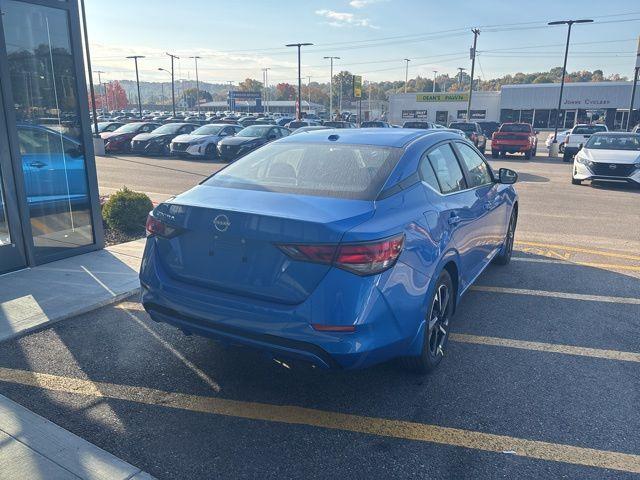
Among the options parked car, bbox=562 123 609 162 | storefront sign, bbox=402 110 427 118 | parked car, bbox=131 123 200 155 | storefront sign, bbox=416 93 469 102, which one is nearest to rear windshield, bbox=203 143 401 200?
parked car, bbox=131 123 200 155

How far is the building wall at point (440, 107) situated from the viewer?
59625 mm

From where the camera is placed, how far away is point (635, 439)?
2.96m

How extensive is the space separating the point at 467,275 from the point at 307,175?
5.74 feet

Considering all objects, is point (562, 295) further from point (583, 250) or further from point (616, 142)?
point (616, 142)

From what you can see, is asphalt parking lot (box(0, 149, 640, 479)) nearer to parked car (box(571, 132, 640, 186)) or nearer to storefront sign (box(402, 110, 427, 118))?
parked car (box(571, 132, 640, 186))

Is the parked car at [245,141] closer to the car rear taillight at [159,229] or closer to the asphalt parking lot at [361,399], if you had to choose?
the asphalt parking lot at [361,399]

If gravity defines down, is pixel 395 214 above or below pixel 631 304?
above

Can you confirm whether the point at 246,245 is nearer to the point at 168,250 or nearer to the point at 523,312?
the point at 168,250

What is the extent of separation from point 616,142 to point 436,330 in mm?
13782

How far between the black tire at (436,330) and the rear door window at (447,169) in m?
0.77

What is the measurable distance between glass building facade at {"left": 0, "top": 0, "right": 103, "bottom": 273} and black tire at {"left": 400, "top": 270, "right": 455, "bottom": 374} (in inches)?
179

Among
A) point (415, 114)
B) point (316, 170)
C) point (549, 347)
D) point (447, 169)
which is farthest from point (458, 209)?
point (415, 114)

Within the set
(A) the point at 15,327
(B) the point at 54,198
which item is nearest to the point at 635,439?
(A) the point at 15,327

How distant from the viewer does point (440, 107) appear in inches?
2470
